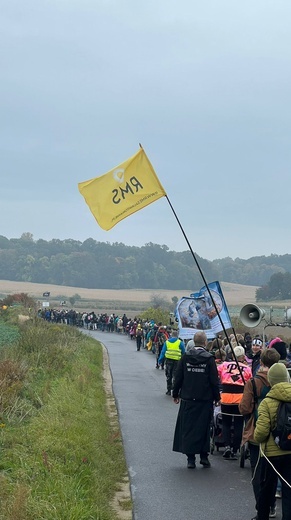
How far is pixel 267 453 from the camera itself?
23.6ft

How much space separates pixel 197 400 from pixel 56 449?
6.70ft

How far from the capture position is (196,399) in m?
10.7

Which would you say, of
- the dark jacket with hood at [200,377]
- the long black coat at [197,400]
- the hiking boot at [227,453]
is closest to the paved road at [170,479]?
the hiking boot at [227,453]

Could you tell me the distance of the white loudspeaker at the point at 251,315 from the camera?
14188mm

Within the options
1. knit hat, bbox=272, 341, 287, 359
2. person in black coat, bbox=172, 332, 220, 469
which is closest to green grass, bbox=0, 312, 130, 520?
person in black coat, bbox=172, 332, 220, 469

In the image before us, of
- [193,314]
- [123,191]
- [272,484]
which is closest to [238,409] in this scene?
[272,484]

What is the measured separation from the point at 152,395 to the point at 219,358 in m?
6.76

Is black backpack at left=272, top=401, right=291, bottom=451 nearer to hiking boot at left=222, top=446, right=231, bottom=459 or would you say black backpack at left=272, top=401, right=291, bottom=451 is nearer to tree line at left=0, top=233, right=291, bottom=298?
hiking boot at left=222, top=446, right=231, bottom=459

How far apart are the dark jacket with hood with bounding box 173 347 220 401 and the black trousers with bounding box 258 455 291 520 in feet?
10.2

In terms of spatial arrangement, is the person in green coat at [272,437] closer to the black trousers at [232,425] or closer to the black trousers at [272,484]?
the black trousers at [272,484]

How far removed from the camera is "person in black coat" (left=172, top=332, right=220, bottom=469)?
1064cm

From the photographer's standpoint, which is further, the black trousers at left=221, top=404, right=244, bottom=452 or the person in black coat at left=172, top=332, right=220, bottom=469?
the black trousers at left=221, top=404, right=244, bottom=452

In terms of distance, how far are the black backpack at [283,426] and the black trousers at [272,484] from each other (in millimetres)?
201

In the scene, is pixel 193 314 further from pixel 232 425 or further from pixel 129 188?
pixel 129 188
